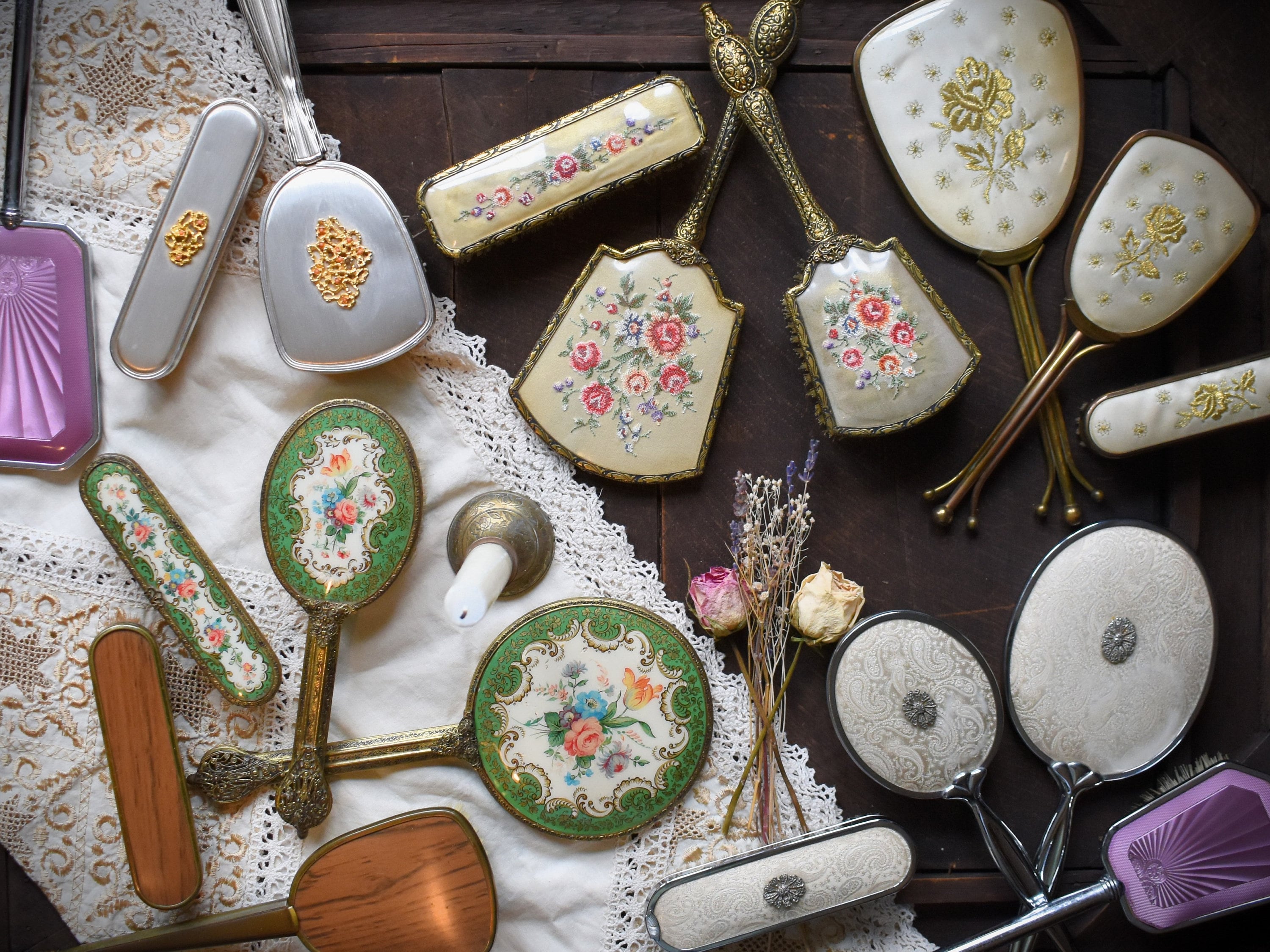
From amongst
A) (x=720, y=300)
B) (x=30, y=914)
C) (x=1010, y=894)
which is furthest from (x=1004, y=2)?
(x=30, y=914)

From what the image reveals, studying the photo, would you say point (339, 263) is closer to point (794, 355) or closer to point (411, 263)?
point (411, 263)

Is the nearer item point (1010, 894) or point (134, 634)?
point (134, 634)

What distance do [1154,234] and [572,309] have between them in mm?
897

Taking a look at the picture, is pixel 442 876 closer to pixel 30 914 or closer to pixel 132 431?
pixel 30 914

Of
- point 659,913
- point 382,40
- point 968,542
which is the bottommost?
point 659,913

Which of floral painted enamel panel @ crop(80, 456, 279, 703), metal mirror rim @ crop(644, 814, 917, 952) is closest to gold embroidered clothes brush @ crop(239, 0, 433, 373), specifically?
floral painted enamel panel @ crop(80, 456, 279, 703)

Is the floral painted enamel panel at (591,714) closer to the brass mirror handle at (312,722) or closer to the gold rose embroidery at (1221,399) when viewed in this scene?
the brass mirror handle at (312,722)

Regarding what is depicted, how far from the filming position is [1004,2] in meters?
1.20

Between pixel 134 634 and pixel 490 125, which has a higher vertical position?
pixel 490 125

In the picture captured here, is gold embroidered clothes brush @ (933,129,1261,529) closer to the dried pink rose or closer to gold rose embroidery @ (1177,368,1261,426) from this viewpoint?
gold rose embroidery @ (1177,368,1261,426)

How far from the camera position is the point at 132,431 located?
1248mm

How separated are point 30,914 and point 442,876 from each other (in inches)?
26.5

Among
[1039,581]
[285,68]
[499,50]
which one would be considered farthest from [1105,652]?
[285,68]

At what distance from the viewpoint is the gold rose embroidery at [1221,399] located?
1.18 m
